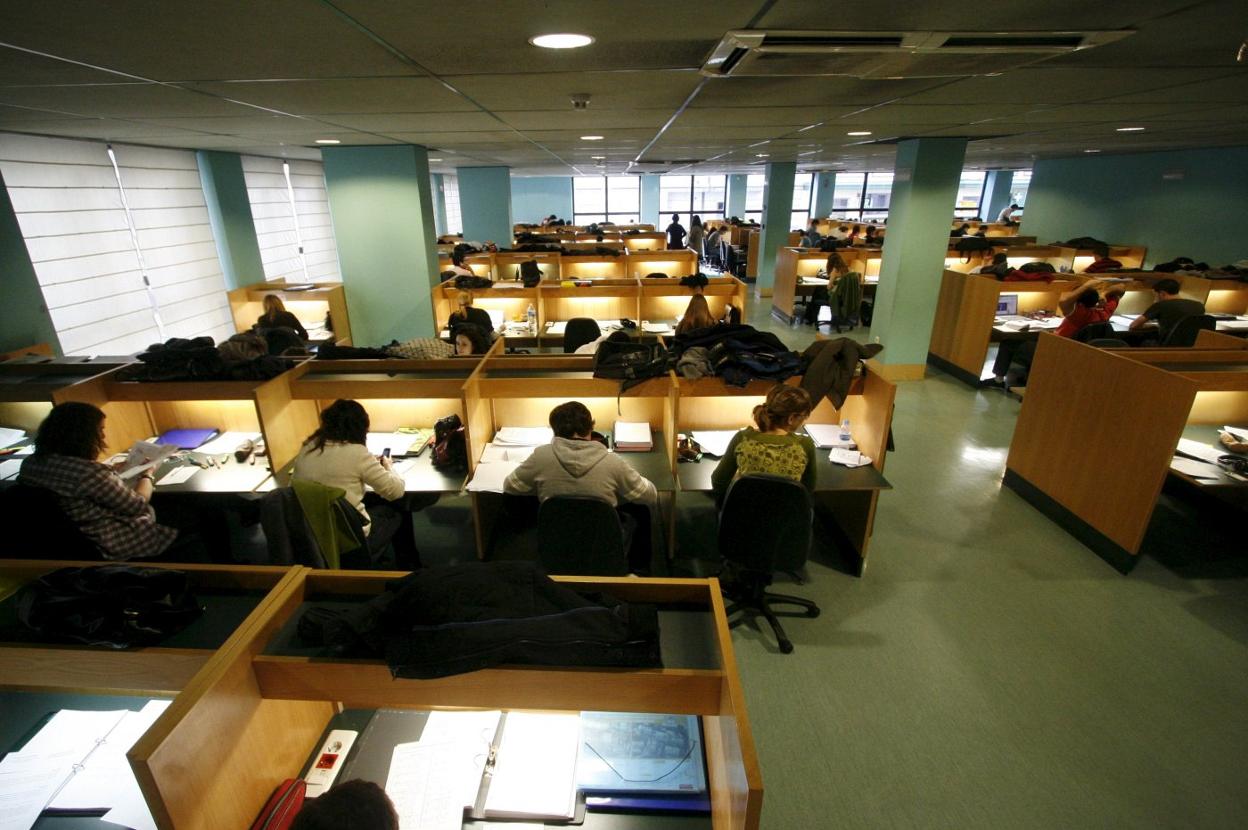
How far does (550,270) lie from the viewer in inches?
314

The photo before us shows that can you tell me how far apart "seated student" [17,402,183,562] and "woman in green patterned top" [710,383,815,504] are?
2.86 metres

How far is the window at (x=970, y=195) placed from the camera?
1797 cm

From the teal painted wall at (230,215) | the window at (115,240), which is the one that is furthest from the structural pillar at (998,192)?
the window at (115,240)

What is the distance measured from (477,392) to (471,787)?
2.27 meters

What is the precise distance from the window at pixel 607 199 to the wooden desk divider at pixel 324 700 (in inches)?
739

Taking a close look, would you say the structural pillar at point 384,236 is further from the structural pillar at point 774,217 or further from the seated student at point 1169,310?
the seated student at point 1169,310

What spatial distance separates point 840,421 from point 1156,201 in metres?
8.86

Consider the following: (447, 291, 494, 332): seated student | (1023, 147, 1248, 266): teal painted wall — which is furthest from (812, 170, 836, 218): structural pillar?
(447, 291, 494, 332): seated student

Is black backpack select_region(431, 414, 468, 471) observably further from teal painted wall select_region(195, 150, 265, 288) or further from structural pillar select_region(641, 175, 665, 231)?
structural pillar select_region(641, 175, 665, 231)

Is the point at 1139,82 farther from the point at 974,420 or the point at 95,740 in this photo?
the point at 95,740

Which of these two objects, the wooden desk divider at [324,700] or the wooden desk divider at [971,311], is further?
the wooden desk divider at [971,311]

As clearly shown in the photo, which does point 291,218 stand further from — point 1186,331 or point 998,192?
point 998,192

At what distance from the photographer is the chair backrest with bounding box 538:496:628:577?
2529 millimetres

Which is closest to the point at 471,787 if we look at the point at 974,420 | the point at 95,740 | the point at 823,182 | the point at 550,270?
the point at 95,740
